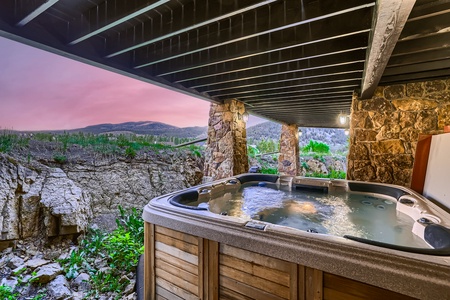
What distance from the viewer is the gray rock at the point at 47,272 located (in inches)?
79.5

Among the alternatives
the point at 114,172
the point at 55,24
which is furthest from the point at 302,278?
the point at 114,172

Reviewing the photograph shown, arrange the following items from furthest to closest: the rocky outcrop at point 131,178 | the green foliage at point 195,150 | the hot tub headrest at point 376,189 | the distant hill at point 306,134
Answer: the distant hill at point 306,134
the green foliage at point 195,150
the rocky outcrop at point 131,178
the hot tub headrest at point 376,189

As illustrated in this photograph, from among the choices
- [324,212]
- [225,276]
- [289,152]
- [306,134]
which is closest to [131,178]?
[225,276]

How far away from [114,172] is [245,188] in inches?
92.4

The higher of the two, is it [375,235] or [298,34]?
[298,34]

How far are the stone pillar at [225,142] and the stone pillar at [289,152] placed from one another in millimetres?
3235

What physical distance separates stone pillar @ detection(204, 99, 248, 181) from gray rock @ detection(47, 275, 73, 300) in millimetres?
2750

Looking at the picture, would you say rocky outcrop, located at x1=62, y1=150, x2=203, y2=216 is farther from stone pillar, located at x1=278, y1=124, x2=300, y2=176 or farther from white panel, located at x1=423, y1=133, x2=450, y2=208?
white panel, located at x1=423, y1=133, x2=450, y2=208

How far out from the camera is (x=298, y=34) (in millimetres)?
1852

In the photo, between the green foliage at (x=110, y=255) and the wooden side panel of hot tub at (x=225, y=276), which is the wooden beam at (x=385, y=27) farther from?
the green foliage at (x=110, y=255)

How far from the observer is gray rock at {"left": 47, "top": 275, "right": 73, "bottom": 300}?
1.90 m

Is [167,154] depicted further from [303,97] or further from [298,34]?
[298,34]

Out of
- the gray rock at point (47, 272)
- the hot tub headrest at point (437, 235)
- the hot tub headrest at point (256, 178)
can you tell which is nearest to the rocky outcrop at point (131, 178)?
the gray rock at point (47, 272)

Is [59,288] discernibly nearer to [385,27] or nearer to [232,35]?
[232,35]
